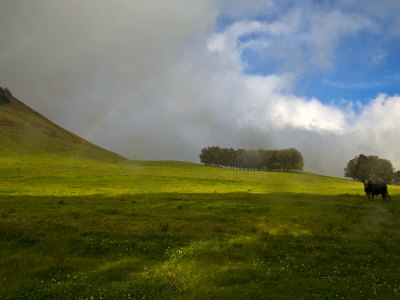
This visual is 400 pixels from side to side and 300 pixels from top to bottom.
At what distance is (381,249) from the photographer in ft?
45.3

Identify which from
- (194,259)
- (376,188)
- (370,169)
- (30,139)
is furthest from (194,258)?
(30,139)

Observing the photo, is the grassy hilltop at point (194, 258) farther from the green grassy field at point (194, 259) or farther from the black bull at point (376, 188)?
the black bull at point (376, 188)

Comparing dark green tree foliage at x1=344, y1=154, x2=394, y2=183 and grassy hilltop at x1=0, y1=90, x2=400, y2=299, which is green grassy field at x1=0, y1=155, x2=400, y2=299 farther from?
dark green tree foliage at x1=344, y1=154, x2=394, y2=183

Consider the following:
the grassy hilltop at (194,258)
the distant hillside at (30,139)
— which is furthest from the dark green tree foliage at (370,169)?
the distant hillside at (30,139)

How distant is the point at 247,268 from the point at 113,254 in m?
6.50

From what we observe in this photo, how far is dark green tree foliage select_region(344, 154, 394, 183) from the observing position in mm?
115125

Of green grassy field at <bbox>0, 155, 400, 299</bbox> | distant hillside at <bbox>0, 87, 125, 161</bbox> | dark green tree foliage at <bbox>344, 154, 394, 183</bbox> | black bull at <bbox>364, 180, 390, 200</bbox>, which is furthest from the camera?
distant hillside at <bbox>0, 87, 125, 161</bbox>

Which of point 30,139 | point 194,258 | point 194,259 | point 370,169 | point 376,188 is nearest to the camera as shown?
point 194,259

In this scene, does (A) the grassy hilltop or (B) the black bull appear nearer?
(A) the grassy hilltop

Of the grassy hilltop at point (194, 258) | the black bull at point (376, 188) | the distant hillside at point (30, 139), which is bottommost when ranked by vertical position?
the grassy hilltop at point (194, 258)

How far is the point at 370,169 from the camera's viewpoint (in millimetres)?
121125

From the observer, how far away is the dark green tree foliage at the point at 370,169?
378 ft

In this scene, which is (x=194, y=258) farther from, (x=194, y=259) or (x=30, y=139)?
(x=30, y=139)

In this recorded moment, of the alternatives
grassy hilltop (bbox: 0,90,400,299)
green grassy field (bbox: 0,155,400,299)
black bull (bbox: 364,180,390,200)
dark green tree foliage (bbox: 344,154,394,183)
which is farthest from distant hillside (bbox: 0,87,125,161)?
dark green tree foliage (bbox: 344,154,394,183)
